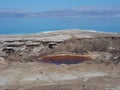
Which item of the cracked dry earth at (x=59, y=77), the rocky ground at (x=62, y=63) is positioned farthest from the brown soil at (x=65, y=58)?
the cracked dry earth at (x=59, y=77)

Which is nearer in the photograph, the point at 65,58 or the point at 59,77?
the point at 59,77

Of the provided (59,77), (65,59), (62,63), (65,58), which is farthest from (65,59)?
(59,77)

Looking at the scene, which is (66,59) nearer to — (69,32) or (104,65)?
(104,65)

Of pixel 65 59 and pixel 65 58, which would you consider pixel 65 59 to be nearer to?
pixel 65 59

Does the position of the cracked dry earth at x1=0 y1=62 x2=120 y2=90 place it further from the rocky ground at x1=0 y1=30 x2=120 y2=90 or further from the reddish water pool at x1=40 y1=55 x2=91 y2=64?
the reddish water pool at x1=40 y1=55 x2=91 y2=64

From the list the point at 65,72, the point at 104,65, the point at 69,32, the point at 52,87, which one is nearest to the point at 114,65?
the point at 104,65

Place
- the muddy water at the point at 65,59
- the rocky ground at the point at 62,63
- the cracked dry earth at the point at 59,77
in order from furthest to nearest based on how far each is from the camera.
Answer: the muddy water at the point at 65,59 < the rocky ground at the point at 62,63 < the cracked dry earth at the point at 59,77

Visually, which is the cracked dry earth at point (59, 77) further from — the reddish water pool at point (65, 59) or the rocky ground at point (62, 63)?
the reddish water pool at point (65, 59)

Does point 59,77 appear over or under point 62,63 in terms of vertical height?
over
